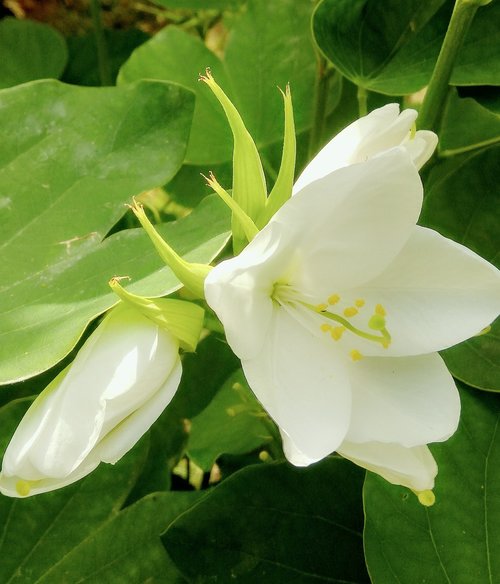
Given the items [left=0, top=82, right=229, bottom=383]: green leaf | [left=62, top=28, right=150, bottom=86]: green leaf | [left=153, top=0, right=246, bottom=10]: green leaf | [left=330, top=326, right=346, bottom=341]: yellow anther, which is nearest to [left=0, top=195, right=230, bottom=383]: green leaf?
[left=0, top=82, right=229, bottom=383]: green leaf

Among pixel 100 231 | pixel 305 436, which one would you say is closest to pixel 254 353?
pixel 305 436

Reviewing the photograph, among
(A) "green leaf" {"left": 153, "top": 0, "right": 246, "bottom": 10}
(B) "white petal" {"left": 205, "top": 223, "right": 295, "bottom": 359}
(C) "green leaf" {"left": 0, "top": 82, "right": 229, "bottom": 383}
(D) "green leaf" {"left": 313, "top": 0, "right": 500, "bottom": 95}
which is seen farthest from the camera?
(A) "green leaf" {"left": 153, "top": 0, "right": 246, "bottom": 10}

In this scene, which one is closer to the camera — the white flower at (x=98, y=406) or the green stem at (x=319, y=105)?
the white flower at (x=98, y=406)

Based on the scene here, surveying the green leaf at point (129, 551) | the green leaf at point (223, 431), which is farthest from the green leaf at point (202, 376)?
the green leaf at point (129, 551)

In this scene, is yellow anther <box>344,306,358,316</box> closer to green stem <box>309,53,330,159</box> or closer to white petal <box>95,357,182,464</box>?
white petal <box>95,357,182,464</box>

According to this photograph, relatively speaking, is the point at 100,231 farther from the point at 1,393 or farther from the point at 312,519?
the point at 312,519

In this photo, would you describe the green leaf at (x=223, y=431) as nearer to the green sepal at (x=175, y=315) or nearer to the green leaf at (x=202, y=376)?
the green leaf at (x=202, y=376)
